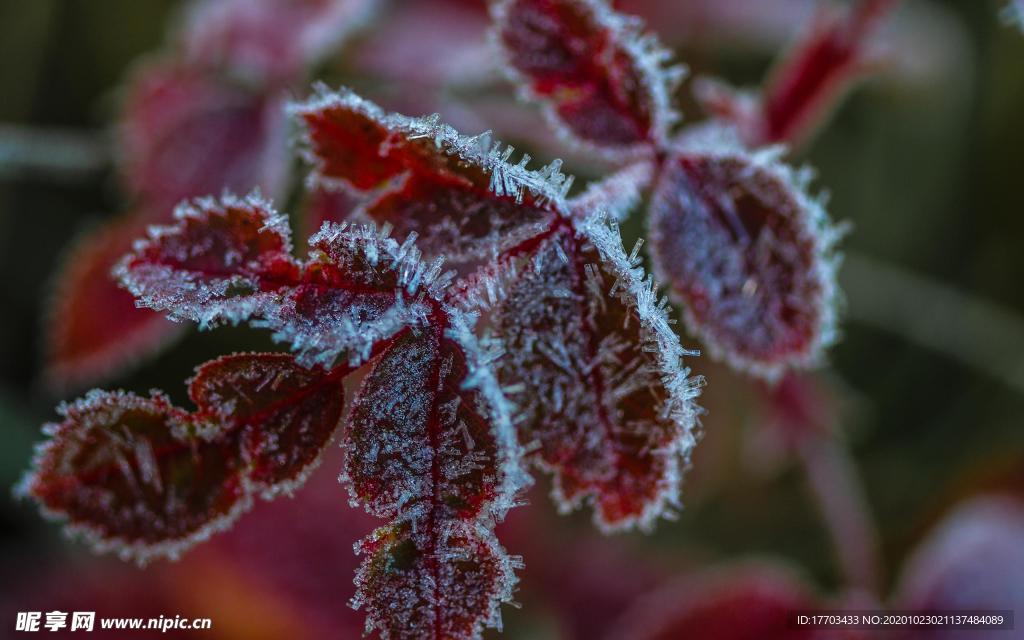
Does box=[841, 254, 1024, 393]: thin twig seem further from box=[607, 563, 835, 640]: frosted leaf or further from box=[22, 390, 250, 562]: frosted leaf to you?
box=[22, 390, 250, 562]: frosted leaf

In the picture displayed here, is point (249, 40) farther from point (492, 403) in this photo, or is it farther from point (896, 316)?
point (896, 316)

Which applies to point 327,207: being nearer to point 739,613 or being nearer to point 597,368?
point 597,368

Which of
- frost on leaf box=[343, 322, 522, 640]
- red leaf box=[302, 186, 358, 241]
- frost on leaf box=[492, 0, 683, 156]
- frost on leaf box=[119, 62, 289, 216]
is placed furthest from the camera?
frost on leaf box=[119, 62, 289, 216]

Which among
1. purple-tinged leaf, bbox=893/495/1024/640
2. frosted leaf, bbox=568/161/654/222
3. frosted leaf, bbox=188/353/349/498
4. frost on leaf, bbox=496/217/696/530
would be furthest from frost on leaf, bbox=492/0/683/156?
purple-tinged leaf, bbox=893/495/1024/640

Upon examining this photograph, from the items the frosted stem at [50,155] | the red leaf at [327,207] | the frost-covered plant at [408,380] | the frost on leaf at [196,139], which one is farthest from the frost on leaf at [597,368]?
the frosted stem at [50,155]

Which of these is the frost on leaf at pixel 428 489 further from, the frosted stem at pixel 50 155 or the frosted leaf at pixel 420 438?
the frosted stem at pixel 50 155
